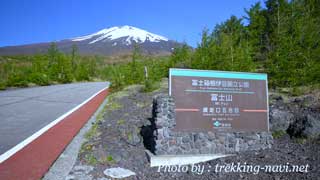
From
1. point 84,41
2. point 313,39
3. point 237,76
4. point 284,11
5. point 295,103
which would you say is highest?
point 84,41

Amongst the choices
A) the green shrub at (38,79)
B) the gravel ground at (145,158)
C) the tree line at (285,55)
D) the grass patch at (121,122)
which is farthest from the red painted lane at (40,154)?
the green shrub at (38,79)

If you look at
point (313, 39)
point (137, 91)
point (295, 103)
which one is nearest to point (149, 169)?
point (295, 103)

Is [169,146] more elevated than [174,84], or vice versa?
[174,84]

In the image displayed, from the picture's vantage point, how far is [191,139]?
8469 mm

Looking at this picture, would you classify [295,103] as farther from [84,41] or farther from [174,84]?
[84,41]

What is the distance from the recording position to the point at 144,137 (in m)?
10.0

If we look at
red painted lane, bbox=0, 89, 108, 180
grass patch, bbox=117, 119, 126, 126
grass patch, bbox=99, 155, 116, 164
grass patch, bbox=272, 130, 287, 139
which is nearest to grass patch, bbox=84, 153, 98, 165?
grass patch, bbox=99, 155, 116, 164

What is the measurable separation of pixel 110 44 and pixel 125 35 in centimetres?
3073

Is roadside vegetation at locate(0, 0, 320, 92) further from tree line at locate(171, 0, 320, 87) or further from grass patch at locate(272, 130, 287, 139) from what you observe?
grass patch at locate(272, 130, 287, 139)

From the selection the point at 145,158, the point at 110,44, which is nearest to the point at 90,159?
the point at 145,158

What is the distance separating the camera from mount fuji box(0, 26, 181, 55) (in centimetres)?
13494

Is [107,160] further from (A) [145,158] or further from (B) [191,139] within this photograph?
(B) [191,139]

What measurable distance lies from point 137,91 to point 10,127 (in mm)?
9807

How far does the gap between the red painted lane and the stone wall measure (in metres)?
2.45
